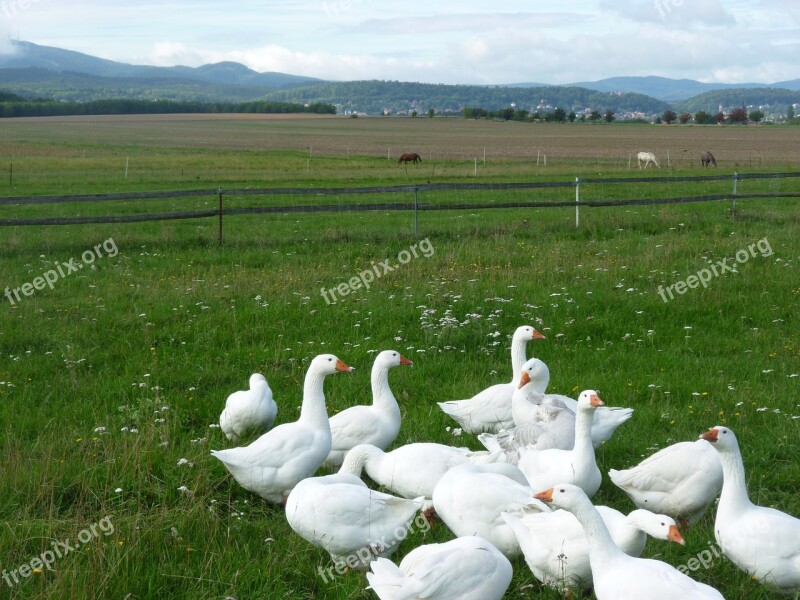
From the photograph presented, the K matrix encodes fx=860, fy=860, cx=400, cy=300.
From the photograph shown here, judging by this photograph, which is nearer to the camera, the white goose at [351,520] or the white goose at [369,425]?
the white goose at [351,520]

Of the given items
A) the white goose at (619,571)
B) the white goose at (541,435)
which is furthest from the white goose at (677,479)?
the white goose at (619,571)

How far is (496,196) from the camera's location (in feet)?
89.6

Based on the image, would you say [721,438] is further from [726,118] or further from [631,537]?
[726,118]

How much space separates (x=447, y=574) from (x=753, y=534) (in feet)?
6.16

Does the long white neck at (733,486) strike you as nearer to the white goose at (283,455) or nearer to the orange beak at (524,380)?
the orange beak at (524,380)

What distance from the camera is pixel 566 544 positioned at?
5023 mm

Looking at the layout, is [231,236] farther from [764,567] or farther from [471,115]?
[471,115]

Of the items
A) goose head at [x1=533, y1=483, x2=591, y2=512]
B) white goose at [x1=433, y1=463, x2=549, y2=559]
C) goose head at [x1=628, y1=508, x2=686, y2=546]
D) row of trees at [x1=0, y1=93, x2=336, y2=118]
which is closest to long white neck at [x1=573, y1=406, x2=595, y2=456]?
white goose at [x1=433, y1=463, x2=549, y2=559]

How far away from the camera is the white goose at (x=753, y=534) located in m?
4.91

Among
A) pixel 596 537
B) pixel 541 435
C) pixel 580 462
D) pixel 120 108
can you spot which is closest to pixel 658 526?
pixel 596 537

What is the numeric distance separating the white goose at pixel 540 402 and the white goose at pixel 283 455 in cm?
178

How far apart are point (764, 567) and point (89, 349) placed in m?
7.56

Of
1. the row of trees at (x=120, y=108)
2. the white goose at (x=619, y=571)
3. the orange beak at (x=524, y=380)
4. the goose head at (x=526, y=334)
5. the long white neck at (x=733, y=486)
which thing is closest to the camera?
the white goose at (x=619, y=571)

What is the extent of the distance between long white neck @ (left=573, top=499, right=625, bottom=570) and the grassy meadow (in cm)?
67
